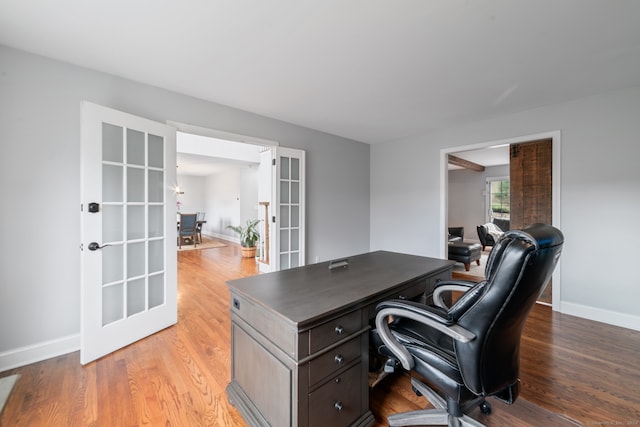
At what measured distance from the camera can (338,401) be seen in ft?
4.18

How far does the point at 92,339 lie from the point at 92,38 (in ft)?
7.46

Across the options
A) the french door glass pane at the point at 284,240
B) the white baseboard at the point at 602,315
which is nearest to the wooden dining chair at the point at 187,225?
the french door glass pane at the point at 284,240

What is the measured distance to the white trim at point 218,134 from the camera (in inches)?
110

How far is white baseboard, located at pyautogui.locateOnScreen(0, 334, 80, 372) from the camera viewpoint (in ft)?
6.43

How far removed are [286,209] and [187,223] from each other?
4838 millimetres

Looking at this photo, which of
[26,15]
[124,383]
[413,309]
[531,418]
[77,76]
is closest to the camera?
[413,309]

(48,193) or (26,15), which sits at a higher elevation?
(26,15)

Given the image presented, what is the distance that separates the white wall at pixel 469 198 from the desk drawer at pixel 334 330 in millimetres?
8215

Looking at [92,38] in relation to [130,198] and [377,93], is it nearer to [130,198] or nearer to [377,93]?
[130,198]

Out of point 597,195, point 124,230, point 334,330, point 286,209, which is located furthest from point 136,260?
point 597,195

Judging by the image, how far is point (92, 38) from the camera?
1.88 meters

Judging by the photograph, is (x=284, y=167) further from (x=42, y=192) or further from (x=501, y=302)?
(x=501, y=302)

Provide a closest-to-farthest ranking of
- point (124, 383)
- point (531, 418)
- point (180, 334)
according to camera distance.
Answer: point (531, 418), point (124, 383), point (180, 334)

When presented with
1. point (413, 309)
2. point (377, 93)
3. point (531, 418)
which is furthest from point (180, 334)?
point (377, 93)
